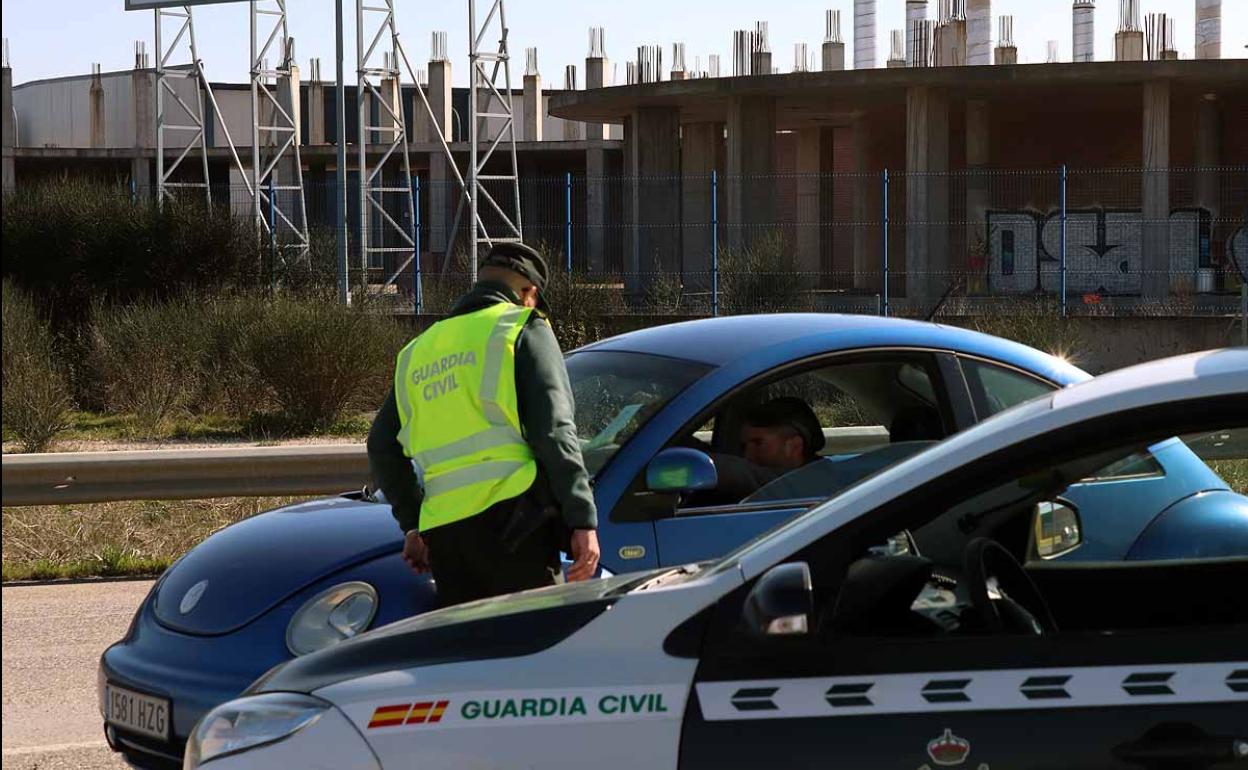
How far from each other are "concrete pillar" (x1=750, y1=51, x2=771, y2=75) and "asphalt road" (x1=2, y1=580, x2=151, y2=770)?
37.0 meters

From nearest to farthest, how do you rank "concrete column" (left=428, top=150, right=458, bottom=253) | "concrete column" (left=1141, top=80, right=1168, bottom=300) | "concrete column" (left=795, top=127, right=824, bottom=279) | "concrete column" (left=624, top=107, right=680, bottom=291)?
1. "concrete column" (left=1141, top=80, right=1168, bottom=300)
2. "concrete column" (left=624, top=107, right=680, bottom=291)
3. "concrete column" (left=795, top=127, right=824, bottom=279)
4. "concrete column" (left=428, top=150, right=458, bottom=253)

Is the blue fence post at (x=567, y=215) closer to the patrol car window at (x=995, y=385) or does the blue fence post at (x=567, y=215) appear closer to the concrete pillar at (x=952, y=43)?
the concrete pillar at (x=952, y=43)

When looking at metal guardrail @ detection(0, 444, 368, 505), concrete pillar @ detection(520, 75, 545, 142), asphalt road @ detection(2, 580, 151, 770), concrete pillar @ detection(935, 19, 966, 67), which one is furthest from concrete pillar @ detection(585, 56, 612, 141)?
asphalt road @ detection(2, 580, 151, 770)

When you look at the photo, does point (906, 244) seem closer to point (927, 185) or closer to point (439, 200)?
point (927, 185)

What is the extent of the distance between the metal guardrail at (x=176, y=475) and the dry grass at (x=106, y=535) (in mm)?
460

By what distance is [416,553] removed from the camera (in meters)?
4.94

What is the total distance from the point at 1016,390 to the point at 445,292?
21.5 metres

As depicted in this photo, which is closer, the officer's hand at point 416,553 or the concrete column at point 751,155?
the officer's hand at point 416,553

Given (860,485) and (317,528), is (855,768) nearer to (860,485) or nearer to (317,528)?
(860,485)

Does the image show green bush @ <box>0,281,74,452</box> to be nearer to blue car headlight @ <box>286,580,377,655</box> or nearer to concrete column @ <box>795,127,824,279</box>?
blue car headlight @ <box>286,580,377,655</box>

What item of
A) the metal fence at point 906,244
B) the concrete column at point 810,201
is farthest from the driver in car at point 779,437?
the concrete column at point 810,201

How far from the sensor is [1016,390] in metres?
5.93

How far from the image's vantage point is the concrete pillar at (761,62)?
4412 cm

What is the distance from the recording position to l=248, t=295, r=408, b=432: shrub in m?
18.2
